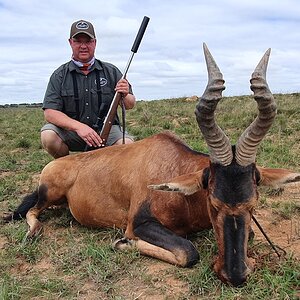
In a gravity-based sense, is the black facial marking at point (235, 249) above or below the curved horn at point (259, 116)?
below

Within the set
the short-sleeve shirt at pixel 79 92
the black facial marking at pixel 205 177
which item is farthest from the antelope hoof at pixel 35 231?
the black facial marking at pixel 205 177

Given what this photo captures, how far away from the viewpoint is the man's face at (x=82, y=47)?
6.99 m

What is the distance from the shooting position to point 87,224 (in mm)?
5598

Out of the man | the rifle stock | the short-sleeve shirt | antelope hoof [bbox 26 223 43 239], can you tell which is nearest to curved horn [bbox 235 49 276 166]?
antelope hoof [bbox 26 223 43 239]

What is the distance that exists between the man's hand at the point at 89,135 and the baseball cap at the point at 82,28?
1.43 meters

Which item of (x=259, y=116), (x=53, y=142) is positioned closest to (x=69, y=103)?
(x=53, y=142)

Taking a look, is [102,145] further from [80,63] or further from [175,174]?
[175,174]

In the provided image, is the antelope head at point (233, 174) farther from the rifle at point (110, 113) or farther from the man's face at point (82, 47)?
the man's face at point (82, 47)

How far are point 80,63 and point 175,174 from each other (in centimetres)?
295

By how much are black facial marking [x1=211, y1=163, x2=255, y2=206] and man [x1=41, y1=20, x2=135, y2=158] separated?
3343 mm

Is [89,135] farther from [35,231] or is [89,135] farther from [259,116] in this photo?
[259,116]

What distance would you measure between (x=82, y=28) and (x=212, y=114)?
3838mm

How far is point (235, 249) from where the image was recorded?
142 inches

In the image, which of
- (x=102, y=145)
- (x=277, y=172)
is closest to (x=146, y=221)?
(x=277, y=172)
